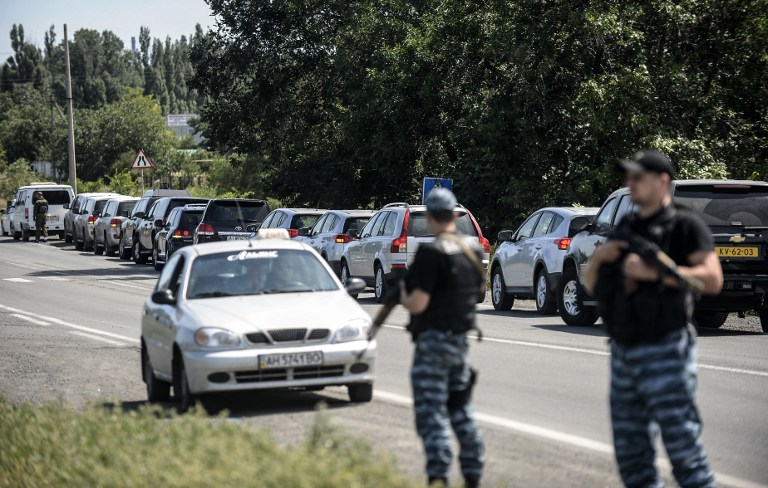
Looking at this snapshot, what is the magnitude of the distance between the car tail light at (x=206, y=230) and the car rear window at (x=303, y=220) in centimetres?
268

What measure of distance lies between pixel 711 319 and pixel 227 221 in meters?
15.9

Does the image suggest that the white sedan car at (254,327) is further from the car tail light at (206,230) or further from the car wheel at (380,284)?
the car tail light at (206,230)

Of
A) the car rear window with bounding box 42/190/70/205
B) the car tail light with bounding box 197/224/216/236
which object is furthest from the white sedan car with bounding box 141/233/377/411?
the car rear window with bounding box 42/190/70/205

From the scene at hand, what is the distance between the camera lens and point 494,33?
109 feet

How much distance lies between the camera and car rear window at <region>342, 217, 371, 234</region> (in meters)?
28.2

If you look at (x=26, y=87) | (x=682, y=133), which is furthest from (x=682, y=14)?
(x=26, y=87)

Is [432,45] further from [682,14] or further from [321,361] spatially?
[321,361]

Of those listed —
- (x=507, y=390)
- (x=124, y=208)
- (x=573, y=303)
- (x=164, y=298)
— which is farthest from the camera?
(x=124, y=208)

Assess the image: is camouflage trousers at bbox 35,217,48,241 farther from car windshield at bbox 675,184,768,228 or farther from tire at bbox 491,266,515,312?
car windshield at bbox 675,184,768,228

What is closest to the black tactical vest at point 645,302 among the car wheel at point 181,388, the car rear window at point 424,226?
the car wheel at point 181,388

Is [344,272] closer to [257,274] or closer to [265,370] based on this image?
[257,274]

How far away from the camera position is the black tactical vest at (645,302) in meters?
6.19

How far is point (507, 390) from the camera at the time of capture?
11992 mm

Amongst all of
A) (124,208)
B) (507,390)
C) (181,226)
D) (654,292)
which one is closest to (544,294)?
(507,390)
